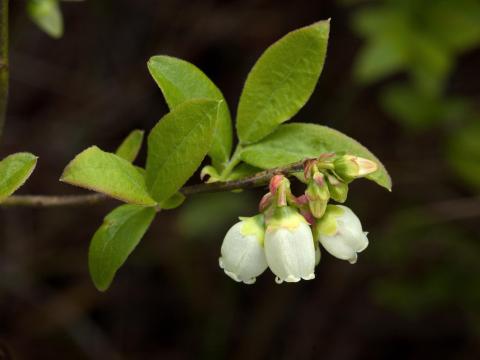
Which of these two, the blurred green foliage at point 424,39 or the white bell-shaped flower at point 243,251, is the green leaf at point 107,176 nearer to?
the white bell-shaped flower at point 243,251

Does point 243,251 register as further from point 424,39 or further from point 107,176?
point 424,39

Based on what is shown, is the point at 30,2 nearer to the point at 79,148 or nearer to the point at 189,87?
the point at 189,87

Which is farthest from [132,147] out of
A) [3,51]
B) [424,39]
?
[424,39]

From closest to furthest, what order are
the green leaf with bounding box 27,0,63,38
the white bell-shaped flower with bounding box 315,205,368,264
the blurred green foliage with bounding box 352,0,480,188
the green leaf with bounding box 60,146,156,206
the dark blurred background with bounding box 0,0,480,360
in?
the green leaf with bounding box 60,146,156,206 < the white bell-shaped flower with bounding box 315,205,368,264 < the green leaf with bounding box 27,0,63,38 < the blurred green foliage with bounding box 352,0,480,188 < the dark blurred background with bounding box 0,0,480,360

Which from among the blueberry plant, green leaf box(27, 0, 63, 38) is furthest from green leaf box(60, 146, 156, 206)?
green leaf box(27, 0, 63, 38)

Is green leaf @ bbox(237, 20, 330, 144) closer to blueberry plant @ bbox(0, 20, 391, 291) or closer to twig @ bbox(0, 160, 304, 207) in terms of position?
blueberry plant @ bbox(0, 20, 391, 291)

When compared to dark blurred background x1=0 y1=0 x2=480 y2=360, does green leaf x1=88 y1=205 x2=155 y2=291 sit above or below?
above
